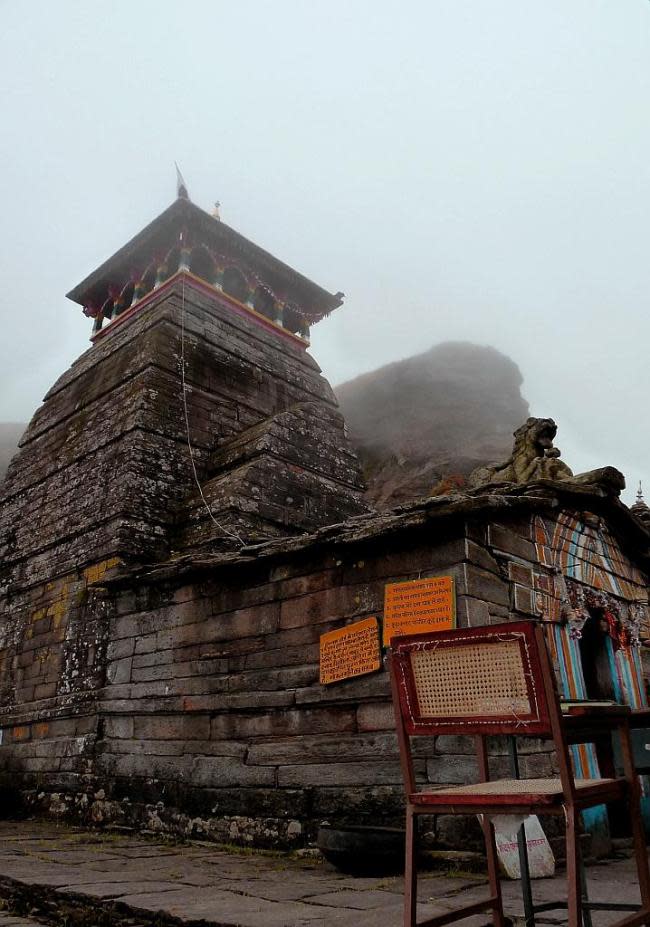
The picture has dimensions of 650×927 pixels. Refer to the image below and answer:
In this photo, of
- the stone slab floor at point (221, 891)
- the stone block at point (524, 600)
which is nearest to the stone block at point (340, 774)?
the stone slab floor at point (221, 891)

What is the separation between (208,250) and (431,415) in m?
37.2

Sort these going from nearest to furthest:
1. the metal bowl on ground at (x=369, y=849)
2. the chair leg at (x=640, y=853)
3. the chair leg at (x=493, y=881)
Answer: the chair leg at (x=640, y=853)
the chair leg at (x=493, y=881)
the metal bowl on ground at (x=369, y=849)

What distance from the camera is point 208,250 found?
13953 millimetres

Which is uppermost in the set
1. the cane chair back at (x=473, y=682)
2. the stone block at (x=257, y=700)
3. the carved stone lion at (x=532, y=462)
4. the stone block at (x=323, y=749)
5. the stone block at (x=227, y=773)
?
the carved stone lion at (x=532, y=462)

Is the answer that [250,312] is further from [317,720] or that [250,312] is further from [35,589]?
[317,720]

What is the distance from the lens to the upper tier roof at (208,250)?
13.8m

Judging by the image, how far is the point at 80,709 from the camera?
27.6 feet

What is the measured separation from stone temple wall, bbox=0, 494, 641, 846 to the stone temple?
0.9 inches

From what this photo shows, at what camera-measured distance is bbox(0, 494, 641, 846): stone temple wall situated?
5688mm

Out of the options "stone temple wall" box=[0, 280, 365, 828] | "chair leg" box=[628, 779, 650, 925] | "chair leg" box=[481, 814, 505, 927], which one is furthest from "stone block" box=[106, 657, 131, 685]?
"chair leg" box=[628, 779, 650, 925]

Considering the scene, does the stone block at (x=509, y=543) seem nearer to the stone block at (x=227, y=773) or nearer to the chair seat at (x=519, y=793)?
the stone block at (x=227, y=773)

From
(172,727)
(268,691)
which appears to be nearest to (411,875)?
(268,691)

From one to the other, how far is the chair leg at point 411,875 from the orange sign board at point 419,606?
9.12ft

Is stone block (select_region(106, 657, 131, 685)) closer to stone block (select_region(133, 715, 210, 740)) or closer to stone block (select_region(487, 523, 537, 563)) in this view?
stone block (select_region(133, 715, 210, 740))
